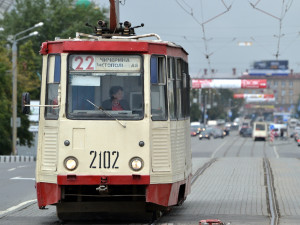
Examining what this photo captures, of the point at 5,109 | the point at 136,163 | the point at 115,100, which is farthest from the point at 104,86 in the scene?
the point at 5,109

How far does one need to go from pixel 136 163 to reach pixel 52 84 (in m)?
1.64

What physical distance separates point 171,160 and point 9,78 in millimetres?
46045

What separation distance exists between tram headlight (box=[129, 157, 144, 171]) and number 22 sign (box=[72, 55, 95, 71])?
138 centimetres

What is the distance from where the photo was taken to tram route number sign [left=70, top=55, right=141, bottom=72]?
1277cm

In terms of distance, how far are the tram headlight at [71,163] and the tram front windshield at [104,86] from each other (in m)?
0.65

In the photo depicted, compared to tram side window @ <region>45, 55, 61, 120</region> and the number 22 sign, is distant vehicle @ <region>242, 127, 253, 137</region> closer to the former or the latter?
tram side window @ <region>45, 55, 61, 120</region>

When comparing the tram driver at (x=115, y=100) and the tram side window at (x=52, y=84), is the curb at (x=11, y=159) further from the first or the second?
the tram driver at (x=115, y=100)

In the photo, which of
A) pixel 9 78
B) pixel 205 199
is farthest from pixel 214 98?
pixel 205 199

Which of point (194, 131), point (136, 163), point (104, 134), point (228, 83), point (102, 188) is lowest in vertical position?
point (102, 188)

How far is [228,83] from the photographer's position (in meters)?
105

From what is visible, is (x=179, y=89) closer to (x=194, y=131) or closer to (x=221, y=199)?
(x=221, y=199)

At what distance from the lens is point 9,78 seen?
190ft

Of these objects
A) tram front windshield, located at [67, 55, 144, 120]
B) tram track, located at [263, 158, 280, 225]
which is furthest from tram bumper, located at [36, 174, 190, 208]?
tram track, located at [263, 158, 280, 225]

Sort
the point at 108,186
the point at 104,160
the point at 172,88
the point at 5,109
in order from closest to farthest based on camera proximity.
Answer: the point at 104,160 < the point at 108,186 < the point at 172,88 < the point at 5,109
